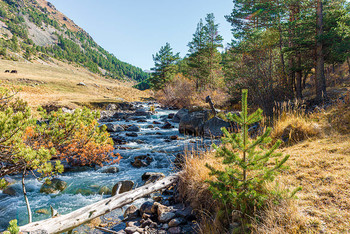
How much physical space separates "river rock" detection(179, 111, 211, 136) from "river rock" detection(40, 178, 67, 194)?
7.22m

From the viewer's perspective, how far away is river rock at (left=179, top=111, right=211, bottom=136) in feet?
37.7

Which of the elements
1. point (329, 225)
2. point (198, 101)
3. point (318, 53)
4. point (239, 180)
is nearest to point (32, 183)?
point (239, 180)

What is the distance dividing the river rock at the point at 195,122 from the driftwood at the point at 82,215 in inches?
288

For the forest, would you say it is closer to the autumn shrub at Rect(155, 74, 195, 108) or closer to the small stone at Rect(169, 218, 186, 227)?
the autumn shrub at Rect(155, 74, 195, 108)

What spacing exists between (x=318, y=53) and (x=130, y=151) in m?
12.6

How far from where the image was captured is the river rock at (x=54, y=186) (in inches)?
217

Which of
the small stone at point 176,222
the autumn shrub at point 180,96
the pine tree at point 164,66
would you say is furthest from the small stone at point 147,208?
the pine tree at point 164,66

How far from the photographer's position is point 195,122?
11.8 m

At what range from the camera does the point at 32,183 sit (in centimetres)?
596

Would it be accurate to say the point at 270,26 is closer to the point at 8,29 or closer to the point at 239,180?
the point at 239,180

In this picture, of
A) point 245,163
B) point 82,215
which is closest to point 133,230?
point 82,215

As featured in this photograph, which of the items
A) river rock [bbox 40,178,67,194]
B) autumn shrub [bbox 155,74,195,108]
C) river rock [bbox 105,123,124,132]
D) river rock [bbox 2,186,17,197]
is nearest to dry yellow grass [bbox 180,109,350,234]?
river rock [bbox 40,178,67,194]

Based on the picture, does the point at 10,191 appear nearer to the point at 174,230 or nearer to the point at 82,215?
the point at 82,215

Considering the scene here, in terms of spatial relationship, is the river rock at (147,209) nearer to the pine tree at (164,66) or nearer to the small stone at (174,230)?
the small stone at (174,230)
